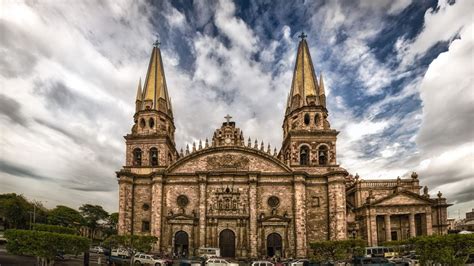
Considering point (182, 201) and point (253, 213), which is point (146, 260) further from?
point (253, 213)

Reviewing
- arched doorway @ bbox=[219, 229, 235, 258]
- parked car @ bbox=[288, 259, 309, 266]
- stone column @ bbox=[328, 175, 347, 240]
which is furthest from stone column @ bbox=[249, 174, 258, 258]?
parked car @ bbox=[288, 259, 309, 266]

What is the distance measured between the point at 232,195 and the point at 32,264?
2200 cm

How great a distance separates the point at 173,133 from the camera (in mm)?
56000

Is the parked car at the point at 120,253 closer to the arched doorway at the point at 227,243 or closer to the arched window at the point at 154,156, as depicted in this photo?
the arched doorway at the point at 227,243

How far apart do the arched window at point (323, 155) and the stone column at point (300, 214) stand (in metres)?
5.05

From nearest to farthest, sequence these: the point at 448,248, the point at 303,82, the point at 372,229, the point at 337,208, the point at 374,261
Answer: the point at 448,248 < the point at 374,261 < the point at 337,208 < the point at 372,229 < the point at 303,82

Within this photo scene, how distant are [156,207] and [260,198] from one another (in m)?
12.8

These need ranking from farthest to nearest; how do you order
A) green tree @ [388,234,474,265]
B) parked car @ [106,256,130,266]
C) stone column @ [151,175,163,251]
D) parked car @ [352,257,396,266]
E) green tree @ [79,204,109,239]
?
green tree @ [79,204,109,239], stone column @ [151,175,163,251], parked car @ [106,256,130,266], parked car @ [352,257,396,266], green tree @ [388,234,474,265]

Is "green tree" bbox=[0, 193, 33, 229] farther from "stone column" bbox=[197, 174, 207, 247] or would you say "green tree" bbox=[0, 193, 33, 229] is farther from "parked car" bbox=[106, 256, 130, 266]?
"stone column" bbox=[197, 174, 207, 247]

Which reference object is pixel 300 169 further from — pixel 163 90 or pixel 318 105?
pixel 163 90

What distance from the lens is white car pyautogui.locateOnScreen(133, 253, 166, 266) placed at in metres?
33.1

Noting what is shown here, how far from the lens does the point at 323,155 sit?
47562 millimetres

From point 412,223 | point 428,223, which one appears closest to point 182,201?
point 412,223

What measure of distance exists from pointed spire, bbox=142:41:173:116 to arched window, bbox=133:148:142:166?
6.31 metres
